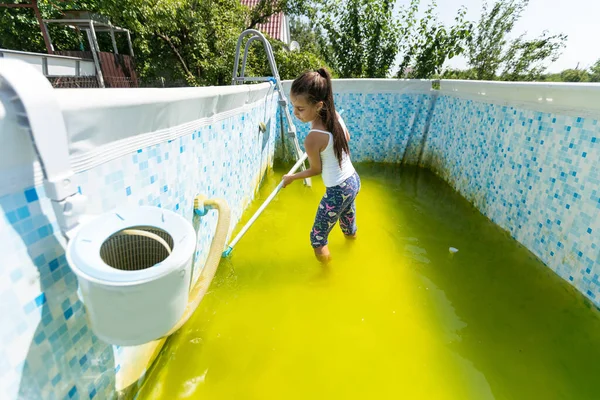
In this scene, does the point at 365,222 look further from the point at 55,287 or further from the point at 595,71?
the point at 595,71

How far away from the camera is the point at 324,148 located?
2.02 metres

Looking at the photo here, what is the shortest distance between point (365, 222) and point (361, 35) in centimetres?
542

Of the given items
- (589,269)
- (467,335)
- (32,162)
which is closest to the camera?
(32,162)

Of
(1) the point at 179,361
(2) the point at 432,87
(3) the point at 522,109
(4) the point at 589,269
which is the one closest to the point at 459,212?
(3) the point at 522,109

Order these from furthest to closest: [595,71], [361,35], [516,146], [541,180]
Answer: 1. [595,71]
2. [361,35]
3. [516,146]
4. [541,180]

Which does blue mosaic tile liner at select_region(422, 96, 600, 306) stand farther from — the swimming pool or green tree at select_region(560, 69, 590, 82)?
green tree at select_region(560, 69, 590, 82)

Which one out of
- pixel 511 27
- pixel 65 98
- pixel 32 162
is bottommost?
pixel 32 162

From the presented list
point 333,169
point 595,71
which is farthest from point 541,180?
point 595,71

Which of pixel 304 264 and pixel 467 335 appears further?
pixel 304 264

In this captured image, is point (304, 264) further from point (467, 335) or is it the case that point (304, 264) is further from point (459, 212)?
point (459, 212)

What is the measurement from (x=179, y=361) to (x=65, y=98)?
148cm

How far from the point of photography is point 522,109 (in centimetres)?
283

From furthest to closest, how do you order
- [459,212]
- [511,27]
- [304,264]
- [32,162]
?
[511,27] < [459,212] < [304,264] < [32,162]

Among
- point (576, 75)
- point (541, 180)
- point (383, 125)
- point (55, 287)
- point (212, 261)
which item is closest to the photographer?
point (55, 287)
